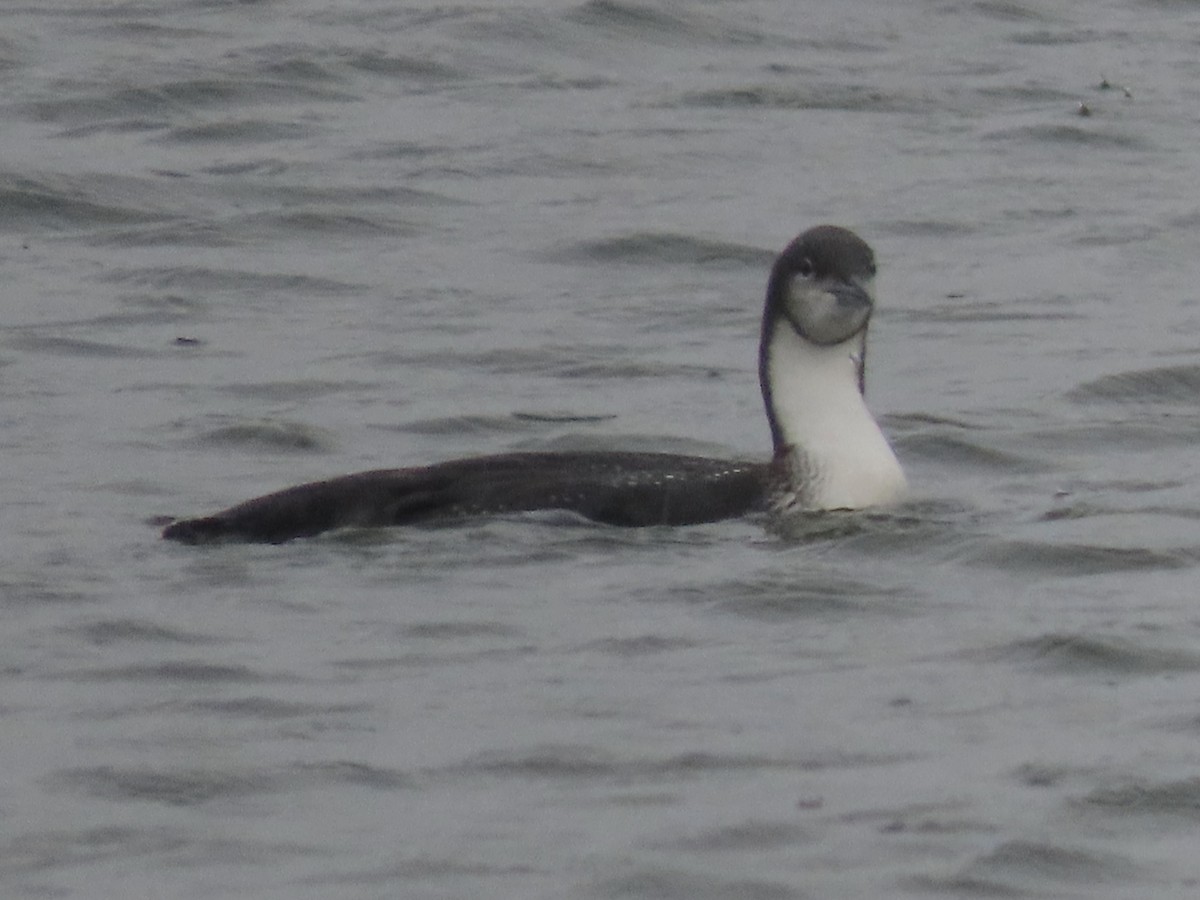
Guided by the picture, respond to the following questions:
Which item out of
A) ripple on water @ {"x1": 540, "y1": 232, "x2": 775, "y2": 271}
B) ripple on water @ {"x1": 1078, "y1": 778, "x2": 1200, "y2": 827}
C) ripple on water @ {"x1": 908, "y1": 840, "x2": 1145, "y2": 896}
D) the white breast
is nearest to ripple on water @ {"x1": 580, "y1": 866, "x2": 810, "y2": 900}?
ripple on water @ {"x1": 908, "y1": 840, "x2": 1145, "y2": 896}

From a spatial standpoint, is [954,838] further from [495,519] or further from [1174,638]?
[495,519]

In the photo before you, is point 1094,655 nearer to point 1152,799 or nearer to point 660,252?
point 1152,799

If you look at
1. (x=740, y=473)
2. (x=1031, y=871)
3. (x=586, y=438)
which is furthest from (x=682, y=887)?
(x=586, y=438)

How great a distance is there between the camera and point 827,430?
9.44 m

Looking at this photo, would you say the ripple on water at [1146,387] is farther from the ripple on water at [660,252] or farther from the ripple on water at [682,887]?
the ripple on water at [682,887]

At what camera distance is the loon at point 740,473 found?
9008mm

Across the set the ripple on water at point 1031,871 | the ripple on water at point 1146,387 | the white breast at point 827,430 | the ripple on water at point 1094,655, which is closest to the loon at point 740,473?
the white breast at point 827,430

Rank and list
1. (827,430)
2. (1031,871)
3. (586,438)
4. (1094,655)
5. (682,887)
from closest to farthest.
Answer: (682,887) → (1031,871) → (1094,655) → (827,430) → (586,438)

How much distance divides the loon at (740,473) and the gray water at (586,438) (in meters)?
0.10

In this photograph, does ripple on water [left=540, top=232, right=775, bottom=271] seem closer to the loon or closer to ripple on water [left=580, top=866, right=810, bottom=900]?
the loon

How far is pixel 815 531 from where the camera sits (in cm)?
919

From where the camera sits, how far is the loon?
9008mm

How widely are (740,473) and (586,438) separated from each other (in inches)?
73.3

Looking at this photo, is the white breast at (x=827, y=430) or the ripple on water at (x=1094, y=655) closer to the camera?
the ripple on water at (x=1094, y=655)
